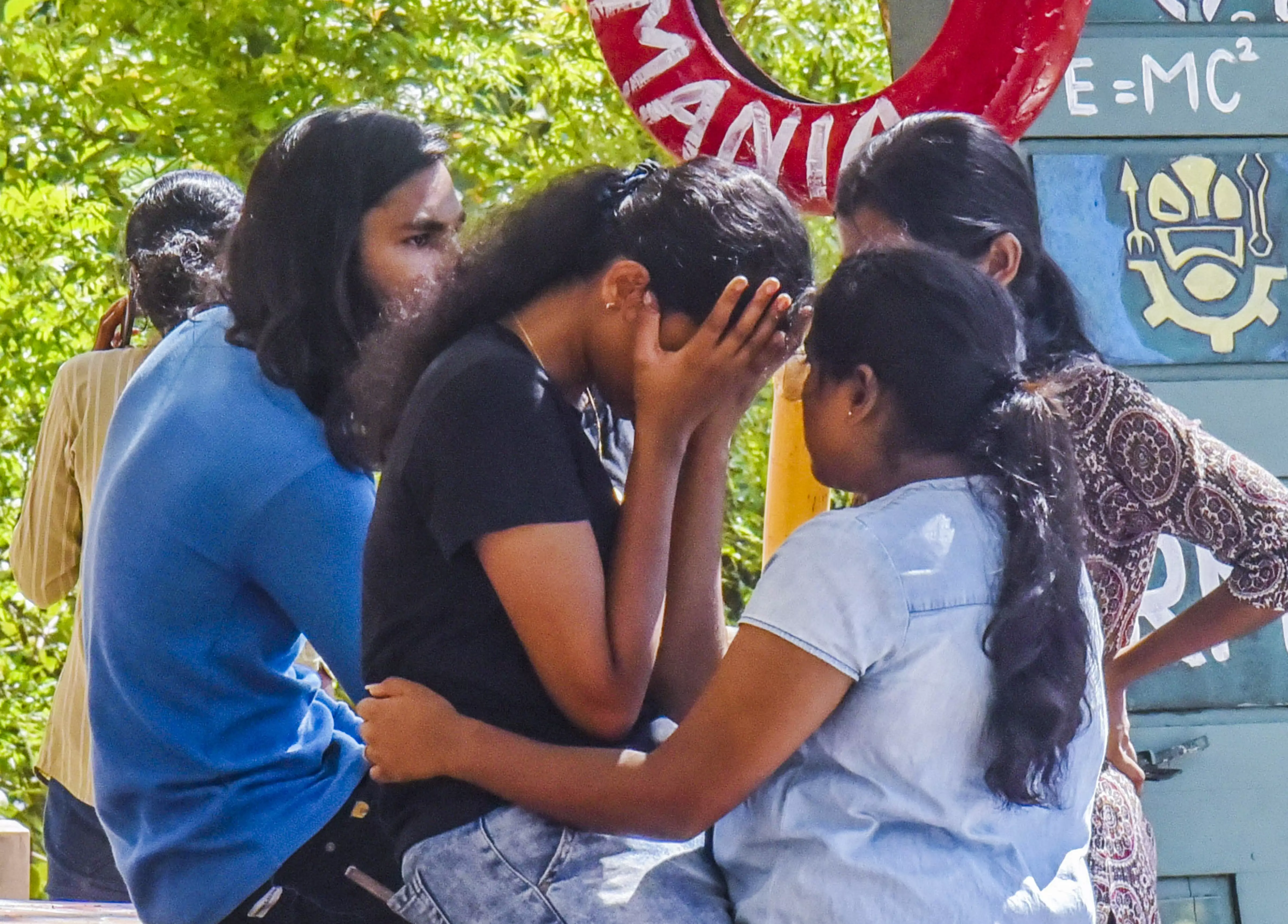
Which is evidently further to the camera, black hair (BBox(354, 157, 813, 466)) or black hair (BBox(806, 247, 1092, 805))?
black hair (BBox(354, 157, 813, 466))

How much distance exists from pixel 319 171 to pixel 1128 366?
1710 mm

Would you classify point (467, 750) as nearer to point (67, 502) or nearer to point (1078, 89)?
point (67, 502)

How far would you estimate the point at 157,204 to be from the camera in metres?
2.95

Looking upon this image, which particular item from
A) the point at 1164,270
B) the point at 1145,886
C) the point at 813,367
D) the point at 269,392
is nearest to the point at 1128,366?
the point at 1164,270

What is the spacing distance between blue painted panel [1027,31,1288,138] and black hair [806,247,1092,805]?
1.56m

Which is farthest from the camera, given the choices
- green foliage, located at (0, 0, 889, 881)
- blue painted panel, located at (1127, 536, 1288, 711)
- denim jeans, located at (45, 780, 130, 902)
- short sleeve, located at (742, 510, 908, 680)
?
green foliage, located at (0, 0, 889, 881)

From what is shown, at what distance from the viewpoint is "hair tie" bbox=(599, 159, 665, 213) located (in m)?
1.70

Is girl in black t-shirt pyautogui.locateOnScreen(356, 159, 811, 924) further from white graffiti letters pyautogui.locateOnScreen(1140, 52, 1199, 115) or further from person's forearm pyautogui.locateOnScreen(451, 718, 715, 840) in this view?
white graffiti letters pyautogui.locateOnScreen(1140, 52, 1199, 115)

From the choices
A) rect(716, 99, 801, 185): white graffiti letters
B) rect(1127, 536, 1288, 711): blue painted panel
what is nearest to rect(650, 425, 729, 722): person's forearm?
rect(716, 99, 801, 185): white graffiti letters

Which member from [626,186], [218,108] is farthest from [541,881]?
[218,108]

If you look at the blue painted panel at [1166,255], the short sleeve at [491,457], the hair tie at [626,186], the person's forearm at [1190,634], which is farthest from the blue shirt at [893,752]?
the blue painted panel at [1166,255]

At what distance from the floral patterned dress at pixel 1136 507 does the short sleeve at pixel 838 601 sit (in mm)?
608

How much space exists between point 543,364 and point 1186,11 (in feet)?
6.61

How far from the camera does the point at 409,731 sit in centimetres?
151
